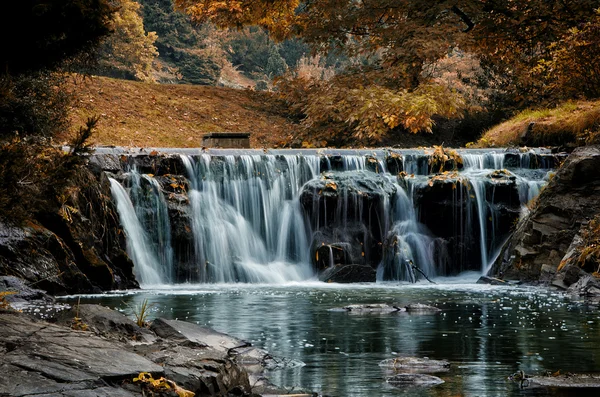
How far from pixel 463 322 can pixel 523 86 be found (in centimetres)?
1857

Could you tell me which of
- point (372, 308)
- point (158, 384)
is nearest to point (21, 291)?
point (372, 308)

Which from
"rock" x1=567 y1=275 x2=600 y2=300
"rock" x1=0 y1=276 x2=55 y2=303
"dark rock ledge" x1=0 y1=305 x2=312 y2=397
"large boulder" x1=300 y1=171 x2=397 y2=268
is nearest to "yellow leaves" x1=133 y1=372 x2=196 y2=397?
"dark rock ledge" x1=0 y1=305 x2=312 y2=397

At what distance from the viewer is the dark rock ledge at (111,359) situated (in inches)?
205

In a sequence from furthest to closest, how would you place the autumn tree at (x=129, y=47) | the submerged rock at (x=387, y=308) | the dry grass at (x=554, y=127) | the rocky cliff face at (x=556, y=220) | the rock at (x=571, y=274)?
the autumn tree at (x=129, y=47)
the dry grass at (x=554, y=127)
the rocky cliff face at (x=556, y=220)
the rock at (x=571, y=274)
the submerged rock at (x=387, y=308)

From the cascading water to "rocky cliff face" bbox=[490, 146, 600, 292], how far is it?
1.80 metres

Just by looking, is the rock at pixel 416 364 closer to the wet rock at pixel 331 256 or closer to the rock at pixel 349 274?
the rock at pixel 349 274

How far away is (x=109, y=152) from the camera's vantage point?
18.3 meters

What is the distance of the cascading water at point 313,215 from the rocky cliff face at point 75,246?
1496 mm

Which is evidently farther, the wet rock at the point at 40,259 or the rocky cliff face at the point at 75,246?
the rocky cliff face at the point at 75,246

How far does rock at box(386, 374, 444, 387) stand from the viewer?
6.84 meters

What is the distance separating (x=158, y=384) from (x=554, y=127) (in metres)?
18.8

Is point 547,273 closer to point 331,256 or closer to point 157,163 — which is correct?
point 331,256

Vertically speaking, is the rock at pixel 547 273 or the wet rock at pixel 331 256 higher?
the wet rock at pixel 331 256

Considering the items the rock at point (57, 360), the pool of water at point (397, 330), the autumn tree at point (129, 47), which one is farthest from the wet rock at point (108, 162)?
the autumn tree at point (129, 47)
